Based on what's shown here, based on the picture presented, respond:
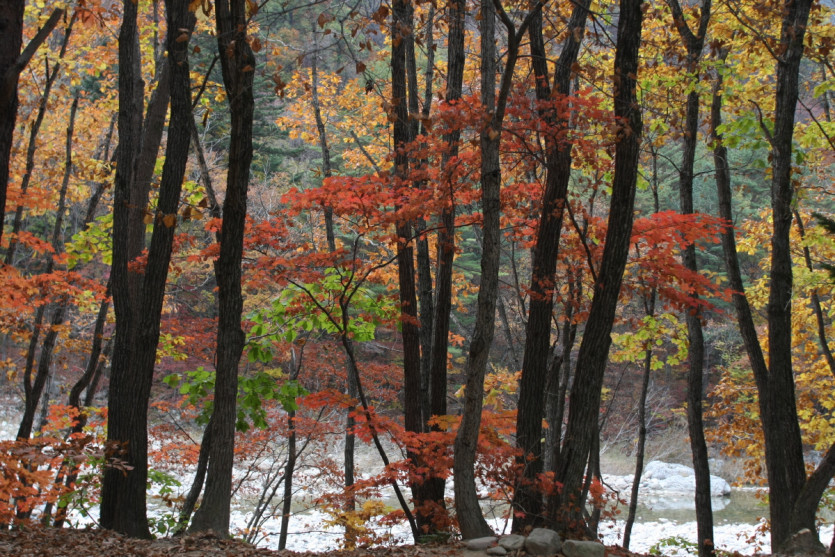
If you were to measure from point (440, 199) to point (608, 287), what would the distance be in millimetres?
1848

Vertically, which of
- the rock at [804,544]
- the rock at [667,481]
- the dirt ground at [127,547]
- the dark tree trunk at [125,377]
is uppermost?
the dark tree trunk at [125,377]

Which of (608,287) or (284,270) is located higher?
(284,270)

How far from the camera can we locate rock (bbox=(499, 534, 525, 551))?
4500 millimetres

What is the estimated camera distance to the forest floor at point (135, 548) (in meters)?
4.05

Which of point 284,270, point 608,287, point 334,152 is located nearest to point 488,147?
point 608,287

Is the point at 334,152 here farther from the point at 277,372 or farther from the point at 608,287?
the point at 608,287

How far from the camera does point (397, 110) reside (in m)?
7.04

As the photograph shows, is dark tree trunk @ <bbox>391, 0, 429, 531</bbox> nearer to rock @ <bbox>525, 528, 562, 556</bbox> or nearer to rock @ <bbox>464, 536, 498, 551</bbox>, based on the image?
rock @ <bbox>464, 536, 498, 551</bbox>

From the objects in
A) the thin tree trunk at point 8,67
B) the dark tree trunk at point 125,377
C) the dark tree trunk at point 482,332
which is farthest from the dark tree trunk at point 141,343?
the dark tree trunk at point 482,332

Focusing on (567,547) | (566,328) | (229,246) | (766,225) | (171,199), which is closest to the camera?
(567,547)

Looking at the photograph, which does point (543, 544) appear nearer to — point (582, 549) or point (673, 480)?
point (582, 549)

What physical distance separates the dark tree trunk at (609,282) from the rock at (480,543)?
650mm

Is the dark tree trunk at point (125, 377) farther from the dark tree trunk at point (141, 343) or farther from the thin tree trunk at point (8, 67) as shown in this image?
the thin tree trunk at point (8, 67)

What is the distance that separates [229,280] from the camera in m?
4.92
